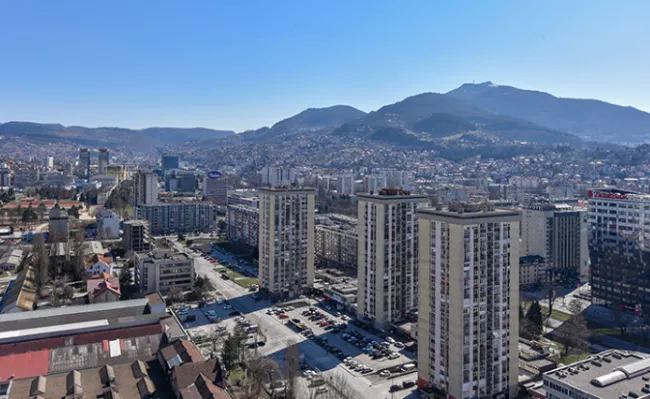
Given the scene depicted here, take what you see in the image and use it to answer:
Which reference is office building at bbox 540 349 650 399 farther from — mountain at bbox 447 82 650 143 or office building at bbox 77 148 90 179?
mountain at bbox 447 82 650 143

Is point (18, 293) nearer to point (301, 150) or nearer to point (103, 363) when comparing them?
point (103, 363)

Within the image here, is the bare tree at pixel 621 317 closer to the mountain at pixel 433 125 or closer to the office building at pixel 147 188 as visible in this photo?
the office building at pixel 147 188

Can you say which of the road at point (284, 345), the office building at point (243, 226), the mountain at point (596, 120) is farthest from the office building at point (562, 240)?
the mountain at point (596, 120)

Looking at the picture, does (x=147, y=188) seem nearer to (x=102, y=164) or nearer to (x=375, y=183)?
(x=375, y=183)

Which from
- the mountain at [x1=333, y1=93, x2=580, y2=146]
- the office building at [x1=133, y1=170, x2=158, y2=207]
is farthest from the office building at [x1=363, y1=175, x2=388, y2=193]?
the mountain at [x1=333, y1=93, x2=580, y2=146]

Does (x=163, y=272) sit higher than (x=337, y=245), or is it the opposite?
(x=337, y=245)

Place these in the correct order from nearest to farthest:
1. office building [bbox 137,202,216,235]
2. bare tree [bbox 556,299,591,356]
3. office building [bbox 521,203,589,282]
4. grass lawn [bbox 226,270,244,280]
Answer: bare tree [bbox 556,299,591,356], grass lawn [bbox 226,270,244,280], office building [bbox 521,203,589,282], office building [bbox 137,202,216,235]

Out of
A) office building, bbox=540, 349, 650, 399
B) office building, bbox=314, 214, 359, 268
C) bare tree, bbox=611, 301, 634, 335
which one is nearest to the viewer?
Answer: office building, bbox=540, 349, 650, 399

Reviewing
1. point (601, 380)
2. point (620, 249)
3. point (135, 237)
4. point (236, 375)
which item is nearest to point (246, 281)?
point (135, 237)
